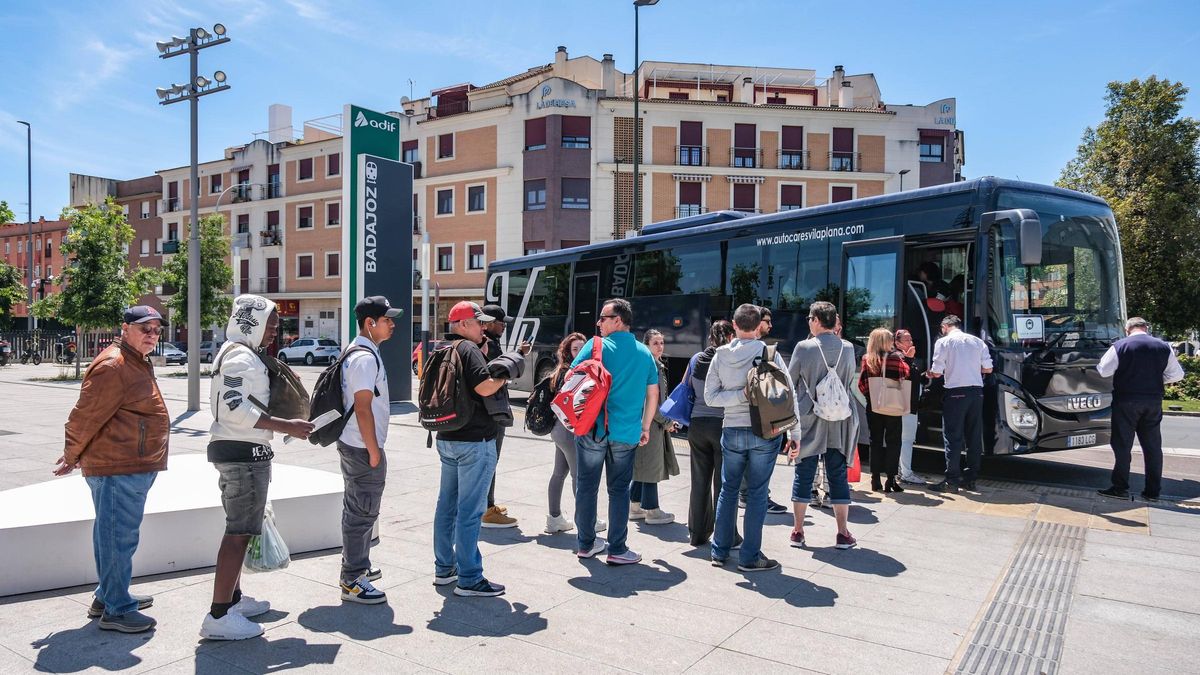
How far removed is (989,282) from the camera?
8.35m

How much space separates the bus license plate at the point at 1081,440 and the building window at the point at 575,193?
97.9 ft

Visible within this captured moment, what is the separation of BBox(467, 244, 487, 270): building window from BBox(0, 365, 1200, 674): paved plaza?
108 ft

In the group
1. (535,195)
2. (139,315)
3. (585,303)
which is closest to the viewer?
(139,315)

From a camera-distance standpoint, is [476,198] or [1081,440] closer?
[1081,440]

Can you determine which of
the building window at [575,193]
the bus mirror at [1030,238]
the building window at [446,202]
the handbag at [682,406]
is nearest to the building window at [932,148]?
the building window at [575,193]

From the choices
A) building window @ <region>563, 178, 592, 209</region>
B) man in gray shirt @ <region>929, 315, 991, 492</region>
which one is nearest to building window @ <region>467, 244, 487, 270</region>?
building window @ <region>563, 178, 592, 209</region>

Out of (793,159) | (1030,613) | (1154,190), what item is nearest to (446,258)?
(793,159)

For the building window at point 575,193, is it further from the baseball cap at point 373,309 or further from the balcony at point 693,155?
the baseball cap at point 373,309

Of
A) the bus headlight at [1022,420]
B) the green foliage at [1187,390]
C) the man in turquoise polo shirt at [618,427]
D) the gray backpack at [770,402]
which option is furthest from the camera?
the green foliage at [1187,390]

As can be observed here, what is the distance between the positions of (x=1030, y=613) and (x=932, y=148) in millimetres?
39240

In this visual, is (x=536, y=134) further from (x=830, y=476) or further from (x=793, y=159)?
(x=830, y=476)

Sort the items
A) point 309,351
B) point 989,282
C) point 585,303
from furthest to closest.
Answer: point 309,351
point 585,303
point 989,282

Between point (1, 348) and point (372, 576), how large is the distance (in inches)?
1617

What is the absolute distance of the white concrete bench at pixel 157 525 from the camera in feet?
15.1
